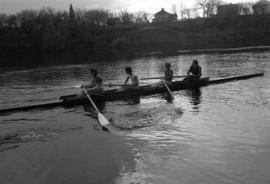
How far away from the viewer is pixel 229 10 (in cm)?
12838

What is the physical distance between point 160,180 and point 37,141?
5.25 m

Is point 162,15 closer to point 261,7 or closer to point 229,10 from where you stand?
point 229,10

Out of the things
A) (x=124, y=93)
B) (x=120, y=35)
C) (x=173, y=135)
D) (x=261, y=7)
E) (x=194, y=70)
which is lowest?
(x=173, y=135)

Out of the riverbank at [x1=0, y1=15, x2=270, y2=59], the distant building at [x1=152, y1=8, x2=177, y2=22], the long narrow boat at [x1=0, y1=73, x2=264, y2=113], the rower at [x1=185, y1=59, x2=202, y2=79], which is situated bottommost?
the long narrow boat at [x1=0, y1=73, x2=264, y2=113]

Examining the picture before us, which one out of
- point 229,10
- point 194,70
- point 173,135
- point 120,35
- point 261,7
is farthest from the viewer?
point 261,7

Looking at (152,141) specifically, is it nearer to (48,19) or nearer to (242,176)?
(242,176)

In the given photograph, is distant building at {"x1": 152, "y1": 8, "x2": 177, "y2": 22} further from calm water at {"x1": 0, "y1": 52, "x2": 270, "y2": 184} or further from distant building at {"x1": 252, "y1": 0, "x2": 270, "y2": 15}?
calm water at {"x1": 0, "y1": 52, "x2": 270, "y2": 184}

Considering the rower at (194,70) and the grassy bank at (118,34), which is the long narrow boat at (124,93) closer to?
the rower at (194,70)

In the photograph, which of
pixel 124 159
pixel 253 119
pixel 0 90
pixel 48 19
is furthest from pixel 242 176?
pixel 48 19

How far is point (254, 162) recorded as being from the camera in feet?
28.9

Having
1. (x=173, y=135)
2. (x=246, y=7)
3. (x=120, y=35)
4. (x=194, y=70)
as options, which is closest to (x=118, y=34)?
(x=120, y=35)

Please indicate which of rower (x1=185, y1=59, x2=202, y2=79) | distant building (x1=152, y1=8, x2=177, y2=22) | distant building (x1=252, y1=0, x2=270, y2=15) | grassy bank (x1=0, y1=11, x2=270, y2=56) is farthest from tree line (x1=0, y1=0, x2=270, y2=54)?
rower (x1=185, y1=59, x2=202, y2=79)

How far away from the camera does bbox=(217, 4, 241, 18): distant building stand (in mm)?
123450

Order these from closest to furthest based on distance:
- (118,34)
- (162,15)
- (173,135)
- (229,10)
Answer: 1. (173,135)
2. (118,34)
3. (229,10)
4. (162,15)
